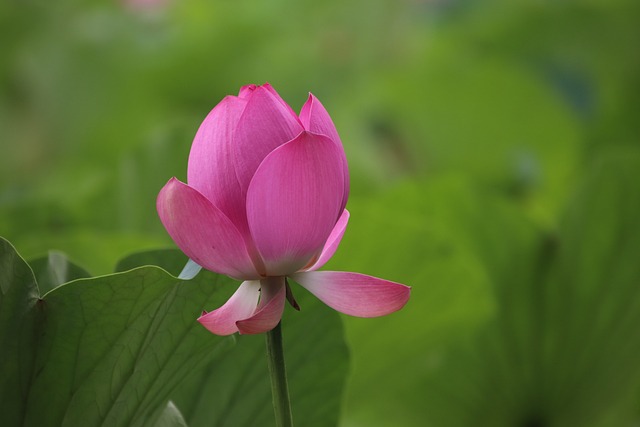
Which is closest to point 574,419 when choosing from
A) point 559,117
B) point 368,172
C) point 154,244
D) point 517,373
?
point 517,373

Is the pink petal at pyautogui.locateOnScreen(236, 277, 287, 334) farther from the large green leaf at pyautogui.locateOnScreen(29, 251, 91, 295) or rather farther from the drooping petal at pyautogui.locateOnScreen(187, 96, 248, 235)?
the large green leaf at pyautogui.locateOnScreen(29, 251, 91, 295)

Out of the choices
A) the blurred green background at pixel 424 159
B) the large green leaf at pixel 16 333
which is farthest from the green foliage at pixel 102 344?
the blurred green background at pixel 424 159

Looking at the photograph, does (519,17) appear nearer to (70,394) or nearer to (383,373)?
(383,373)

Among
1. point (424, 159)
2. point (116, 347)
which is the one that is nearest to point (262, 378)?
point (116, 347)

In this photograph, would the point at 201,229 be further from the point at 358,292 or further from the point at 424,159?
the point at 424,159

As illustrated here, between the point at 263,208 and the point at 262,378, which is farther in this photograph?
the point at 262,378

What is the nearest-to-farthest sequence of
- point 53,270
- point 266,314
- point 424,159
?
point 266,314, point 53,270, point 424,159

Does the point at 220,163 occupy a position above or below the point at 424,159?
above

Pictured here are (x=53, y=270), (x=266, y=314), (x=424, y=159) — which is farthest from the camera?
(x=424, y=159)

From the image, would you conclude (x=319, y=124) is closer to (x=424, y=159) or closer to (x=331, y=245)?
(x=331, y=245)
